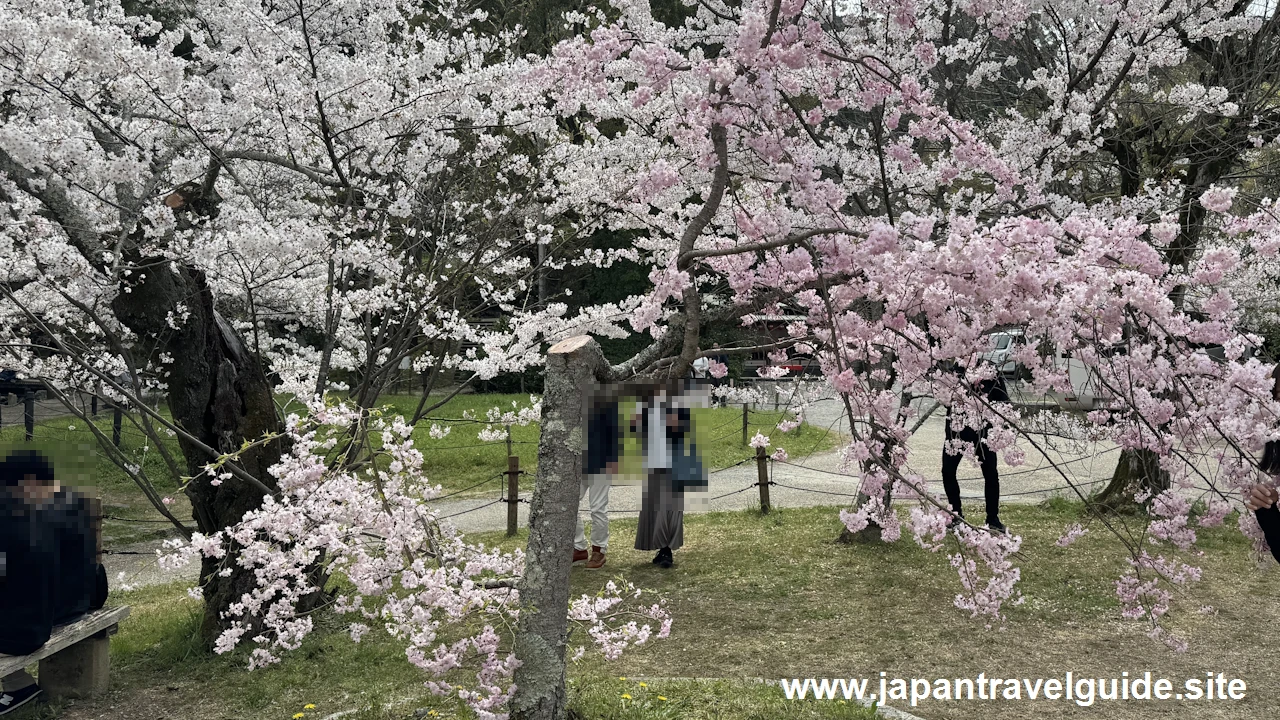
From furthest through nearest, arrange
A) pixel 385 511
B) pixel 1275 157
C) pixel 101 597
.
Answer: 1. pixel 1275 157
2. pixel 101 597
3. pixel 385 511

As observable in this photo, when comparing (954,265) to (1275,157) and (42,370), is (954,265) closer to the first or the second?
(42,370)

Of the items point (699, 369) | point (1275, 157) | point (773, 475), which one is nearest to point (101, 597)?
point (699, 369)

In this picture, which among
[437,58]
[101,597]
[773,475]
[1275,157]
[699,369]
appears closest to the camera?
[101,597]

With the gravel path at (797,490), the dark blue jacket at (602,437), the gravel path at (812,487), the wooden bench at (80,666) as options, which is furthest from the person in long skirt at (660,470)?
the wooden bench at (80,666)

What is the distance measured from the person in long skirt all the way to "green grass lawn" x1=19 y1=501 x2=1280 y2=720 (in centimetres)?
24

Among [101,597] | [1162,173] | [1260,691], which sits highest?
[1162,173]

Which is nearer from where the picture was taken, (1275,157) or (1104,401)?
(1104,401)

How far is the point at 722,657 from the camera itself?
4.34 meters

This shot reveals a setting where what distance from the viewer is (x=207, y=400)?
15.6 ft

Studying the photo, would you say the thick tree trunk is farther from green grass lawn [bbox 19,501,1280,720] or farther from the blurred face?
the blurred face

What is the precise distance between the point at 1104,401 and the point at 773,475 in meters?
7.06

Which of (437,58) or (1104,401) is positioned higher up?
(437,58)

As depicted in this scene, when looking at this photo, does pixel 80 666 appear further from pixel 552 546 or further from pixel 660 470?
pixel 660 470

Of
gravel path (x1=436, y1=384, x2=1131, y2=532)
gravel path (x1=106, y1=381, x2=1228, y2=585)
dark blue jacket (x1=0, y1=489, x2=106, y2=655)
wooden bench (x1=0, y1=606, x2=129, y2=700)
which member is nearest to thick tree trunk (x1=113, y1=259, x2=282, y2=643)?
wooden bench (x1=0, y1=606, x2=129, y2=700)
